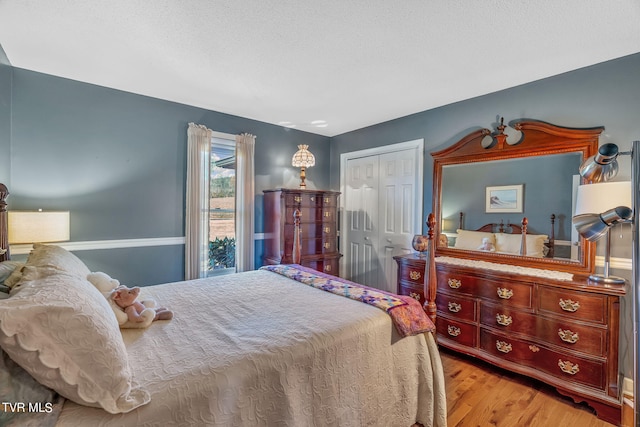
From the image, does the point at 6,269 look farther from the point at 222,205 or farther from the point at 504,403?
the point at 504,403

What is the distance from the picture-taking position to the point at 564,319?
6.73 feet

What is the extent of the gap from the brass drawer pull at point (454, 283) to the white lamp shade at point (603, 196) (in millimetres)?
1018

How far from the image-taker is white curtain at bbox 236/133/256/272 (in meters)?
3.58

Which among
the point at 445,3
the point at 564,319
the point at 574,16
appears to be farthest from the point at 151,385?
the point at 574,16

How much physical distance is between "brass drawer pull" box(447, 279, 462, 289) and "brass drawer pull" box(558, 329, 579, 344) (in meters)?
0.72

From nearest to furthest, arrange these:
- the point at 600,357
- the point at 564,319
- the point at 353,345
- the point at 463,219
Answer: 1. the point at 353,345
2. the point at 600,357
3. the point at 564,319
4. the point at 463,219

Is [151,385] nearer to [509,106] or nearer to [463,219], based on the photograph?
[463,219]

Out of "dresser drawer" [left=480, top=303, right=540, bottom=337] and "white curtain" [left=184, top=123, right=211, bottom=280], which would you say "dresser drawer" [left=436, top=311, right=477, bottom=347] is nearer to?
"dresser drawer" [left=480, top=303, right=540, bottom=337]

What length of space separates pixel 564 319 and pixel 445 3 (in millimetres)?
2225

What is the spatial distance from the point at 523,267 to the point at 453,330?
82 cm

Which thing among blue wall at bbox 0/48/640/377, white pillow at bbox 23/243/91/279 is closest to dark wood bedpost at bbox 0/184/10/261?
white pillow at bbox 23/243/91/279

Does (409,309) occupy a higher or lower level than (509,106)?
lower

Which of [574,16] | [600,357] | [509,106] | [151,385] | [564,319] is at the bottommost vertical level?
[600,357]

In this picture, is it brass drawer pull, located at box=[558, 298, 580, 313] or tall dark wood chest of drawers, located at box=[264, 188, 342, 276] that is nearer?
brass drawer pull, located at box=[558, 298, 580, 313]
